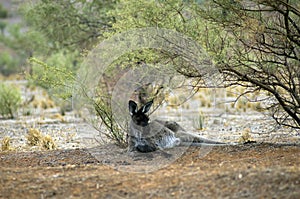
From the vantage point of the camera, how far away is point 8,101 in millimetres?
20891

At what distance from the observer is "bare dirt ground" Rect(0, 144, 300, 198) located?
6.61 m

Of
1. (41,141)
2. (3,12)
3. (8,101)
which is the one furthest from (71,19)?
(3,12)

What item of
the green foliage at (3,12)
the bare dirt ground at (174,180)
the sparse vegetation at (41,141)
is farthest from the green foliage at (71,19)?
the green foliage at (3,12)

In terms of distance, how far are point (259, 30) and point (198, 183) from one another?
3415mm

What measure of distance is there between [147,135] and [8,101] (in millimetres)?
11768

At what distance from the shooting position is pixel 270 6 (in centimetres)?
941

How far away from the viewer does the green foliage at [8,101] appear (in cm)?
2059

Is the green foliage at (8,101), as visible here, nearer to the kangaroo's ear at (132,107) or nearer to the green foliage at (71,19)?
the green foliage at (71,19)

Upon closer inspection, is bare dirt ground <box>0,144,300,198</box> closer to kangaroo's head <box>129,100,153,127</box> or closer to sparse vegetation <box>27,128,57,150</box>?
kangaroo's head <box>129,100,153,127</box>

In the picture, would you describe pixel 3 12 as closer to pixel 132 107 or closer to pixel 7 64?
pixel 7 64

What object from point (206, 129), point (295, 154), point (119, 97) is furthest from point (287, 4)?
point (206, 129)

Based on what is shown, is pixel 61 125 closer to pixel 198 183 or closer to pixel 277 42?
pixel 277 42

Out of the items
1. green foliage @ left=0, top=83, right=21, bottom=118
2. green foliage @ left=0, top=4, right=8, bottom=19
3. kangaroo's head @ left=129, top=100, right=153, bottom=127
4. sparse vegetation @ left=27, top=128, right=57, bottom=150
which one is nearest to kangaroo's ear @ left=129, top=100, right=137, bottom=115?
kangaroo's head @ left=129, top=100, right=153, bottom=127

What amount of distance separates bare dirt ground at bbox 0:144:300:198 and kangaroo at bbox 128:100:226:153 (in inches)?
40.6
